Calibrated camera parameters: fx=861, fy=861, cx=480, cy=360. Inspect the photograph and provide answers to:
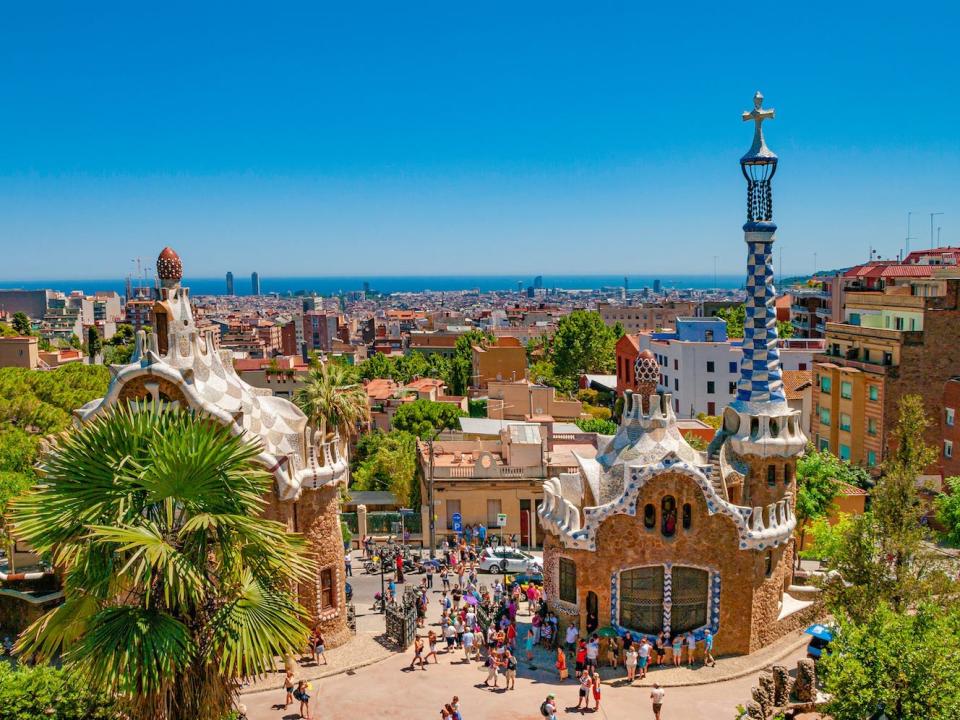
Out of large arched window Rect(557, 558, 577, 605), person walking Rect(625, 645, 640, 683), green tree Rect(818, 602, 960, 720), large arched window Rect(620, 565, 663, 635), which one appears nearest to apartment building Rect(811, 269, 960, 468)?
large arched window Rect(620, 565, 663, 635)

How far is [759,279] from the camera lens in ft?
91.7

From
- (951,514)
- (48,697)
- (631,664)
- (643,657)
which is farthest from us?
(951,514)

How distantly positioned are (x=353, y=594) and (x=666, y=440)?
13549 mm

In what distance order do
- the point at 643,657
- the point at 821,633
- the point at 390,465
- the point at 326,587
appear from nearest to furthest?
the point at 643,657
the point at 821,633
the point at 326,587
the point at 390,465

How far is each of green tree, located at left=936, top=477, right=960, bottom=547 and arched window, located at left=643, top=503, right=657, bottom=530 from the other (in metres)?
16.8

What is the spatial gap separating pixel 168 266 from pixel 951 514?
31.3 meters

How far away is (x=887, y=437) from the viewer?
48031 mm

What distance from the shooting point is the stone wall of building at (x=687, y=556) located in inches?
982

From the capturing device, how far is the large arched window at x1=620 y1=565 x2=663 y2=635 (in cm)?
2538

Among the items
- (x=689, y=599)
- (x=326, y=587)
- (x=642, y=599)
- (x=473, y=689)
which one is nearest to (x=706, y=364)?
(x=689, y=599)

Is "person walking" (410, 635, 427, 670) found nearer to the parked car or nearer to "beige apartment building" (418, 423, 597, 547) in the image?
the parked car

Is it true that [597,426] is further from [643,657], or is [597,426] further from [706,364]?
[643,657]

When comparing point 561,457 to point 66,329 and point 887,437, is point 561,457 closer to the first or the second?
point 887,437

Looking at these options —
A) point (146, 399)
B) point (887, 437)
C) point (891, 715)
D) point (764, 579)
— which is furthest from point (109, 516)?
point (887, 437)
